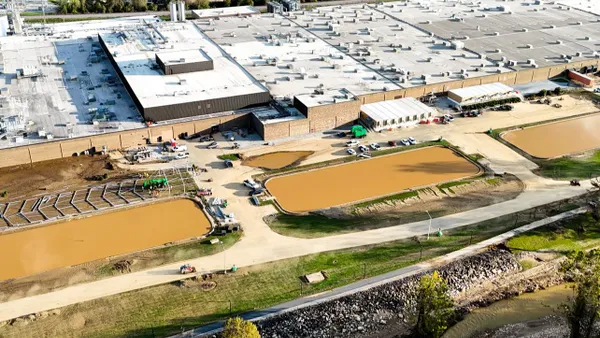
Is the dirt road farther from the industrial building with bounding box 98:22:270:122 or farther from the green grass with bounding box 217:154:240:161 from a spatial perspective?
the industrial building with bounding box 98:22:270:122

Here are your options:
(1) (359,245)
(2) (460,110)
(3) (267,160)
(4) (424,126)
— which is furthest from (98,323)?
(2) (460,110)

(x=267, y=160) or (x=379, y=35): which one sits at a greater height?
(x=379, y=35)

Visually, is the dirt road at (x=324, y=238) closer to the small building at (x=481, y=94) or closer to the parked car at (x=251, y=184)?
the parked car at (x=251, y=184)

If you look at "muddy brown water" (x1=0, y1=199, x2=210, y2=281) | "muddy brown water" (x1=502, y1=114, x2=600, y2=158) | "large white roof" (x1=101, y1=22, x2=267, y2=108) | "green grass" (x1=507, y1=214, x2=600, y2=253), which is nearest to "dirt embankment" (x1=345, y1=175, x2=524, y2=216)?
"green grass" (x1=507, y1=214, x2=600, y2=253)

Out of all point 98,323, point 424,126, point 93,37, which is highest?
point 93,37

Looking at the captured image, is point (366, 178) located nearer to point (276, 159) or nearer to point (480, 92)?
point (276, 159)

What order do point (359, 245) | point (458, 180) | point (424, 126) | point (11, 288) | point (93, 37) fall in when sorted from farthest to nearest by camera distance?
point (93, 37) < point (424, 126) < point (458, 180) < point (359, 245) < point (11, 288)

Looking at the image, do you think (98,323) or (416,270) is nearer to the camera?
(98,323)

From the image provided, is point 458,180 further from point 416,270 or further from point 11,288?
point 11,288
